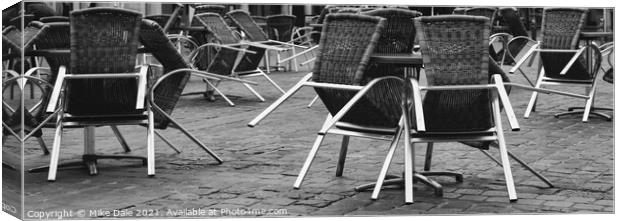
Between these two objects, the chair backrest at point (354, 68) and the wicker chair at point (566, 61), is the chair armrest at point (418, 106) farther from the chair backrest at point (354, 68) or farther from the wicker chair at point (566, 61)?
the wicker chair at point (566, 61)

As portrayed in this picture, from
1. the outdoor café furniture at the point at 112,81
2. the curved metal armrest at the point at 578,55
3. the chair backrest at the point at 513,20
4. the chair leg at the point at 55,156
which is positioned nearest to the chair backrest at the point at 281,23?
the outdoor café furniture at the point at 112,81

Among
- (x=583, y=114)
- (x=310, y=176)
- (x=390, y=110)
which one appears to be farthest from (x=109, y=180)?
(x=583, y=114)

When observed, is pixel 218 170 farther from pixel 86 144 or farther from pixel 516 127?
pixel 516 127

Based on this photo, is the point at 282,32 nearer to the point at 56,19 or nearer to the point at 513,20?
the point at 513,20

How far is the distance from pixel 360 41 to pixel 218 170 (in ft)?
4.18

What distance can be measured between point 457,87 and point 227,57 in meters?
5.52

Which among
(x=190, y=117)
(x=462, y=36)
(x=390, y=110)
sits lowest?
(x=190, y=117)

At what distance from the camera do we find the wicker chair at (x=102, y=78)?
19.7ft

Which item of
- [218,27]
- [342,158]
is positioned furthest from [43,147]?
[218,27]

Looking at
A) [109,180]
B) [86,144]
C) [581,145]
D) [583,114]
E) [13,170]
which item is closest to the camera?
[13,170]

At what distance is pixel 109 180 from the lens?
6066mm

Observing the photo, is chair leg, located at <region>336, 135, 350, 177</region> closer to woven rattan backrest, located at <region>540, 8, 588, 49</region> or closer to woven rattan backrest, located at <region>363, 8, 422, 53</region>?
woven rattan backrest, located at <region>363, 8, 422, 53</region>

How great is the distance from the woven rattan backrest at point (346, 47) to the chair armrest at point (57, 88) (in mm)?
1218

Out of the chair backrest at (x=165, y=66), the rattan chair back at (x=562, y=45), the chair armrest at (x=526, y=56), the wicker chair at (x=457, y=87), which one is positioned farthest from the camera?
the rattan chair back at (x=562, y=45)
